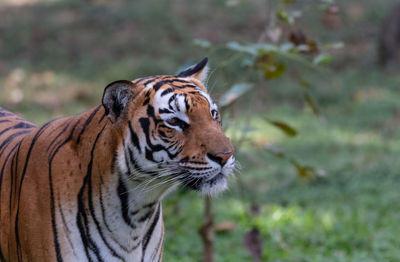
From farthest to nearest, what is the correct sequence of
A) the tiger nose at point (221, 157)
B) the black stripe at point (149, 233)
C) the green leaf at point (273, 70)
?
the green leaf at point (273, 70), the black stripe at point (149, 233), the tiger nose at point (221, 157)

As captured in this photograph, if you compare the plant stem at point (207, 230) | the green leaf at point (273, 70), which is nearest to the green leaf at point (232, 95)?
the green leaf at point (273, 70)

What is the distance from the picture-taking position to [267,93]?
390 inches

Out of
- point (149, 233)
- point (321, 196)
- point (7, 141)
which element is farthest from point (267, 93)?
point (149, 233)

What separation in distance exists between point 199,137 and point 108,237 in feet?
1.63

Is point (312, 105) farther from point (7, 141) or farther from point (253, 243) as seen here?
point (7, 141)

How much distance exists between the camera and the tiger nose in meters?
2.02

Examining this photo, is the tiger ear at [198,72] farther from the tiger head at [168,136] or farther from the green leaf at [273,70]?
the green leaf at [273,70]

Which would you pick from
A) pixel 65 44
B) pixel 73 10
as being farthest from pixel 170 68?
pixel 73 10

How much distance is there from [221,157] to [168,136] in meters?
0.20

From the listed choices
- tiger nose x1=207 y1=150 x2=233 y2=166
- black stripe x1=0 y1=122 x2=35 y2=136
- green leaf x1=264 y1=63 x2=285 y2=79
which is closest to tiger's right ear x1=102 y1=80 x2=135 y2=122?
tiger nose x1=207 y1=150 x2=233 y2=166

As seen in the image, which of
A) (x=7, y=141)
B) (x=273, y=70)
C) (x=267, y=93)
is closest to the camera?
(x=7, y=141)

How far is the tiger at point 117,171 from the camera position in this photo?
6.77ft

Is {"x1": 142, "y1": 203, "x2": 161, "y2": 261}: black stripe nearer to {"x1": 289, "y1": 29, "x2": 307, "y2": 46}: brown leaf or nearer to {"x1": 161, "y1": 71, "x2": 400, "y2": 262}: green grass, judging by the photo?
{"x1": 161, "y1": 71, "x2": 400, "y2": 262}: green grass

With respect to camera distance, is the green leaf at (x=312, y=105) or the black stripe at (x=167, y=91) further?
the green leaf at (x=312, y=105)
